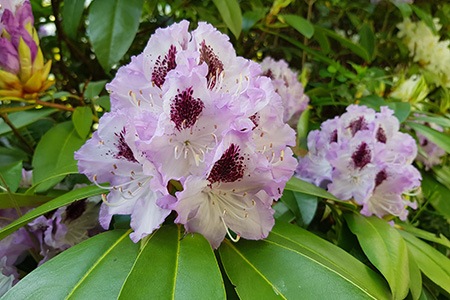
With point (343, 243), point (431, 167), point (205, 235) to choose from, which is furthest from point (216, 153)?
point (431, 167)

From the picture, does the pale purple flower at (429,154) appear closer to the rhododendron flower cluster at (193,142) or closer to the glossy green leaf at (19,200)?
the rhododendron flower cluster at (193,142)

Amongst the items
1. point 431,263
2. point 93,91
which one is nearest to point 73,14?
point 93,91

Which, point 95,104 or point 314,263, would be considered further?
point 95,104

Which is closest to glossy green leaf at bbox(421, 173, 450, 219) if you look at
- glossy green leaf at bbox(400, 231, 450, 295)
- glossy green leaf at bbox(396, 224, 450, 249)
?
glossy green leaf at bbox(396, 224, 450, 249)

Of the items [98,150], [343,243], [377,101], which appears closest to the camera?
[98,150]

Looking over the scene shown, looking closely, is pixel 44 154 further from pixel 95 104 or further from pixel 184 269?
pixel 184 269

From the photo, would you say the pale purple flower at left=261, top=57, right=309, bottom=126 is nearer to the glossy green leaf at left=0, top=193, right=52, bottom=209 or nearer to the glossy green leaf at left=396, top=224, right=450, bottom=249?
the glossy green leaf at left=396, top=224, right=450, bottom=249

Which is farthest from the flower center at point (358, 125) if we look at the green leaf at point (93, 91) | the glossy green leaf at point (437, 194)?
the green leaf at point (93, 91)
